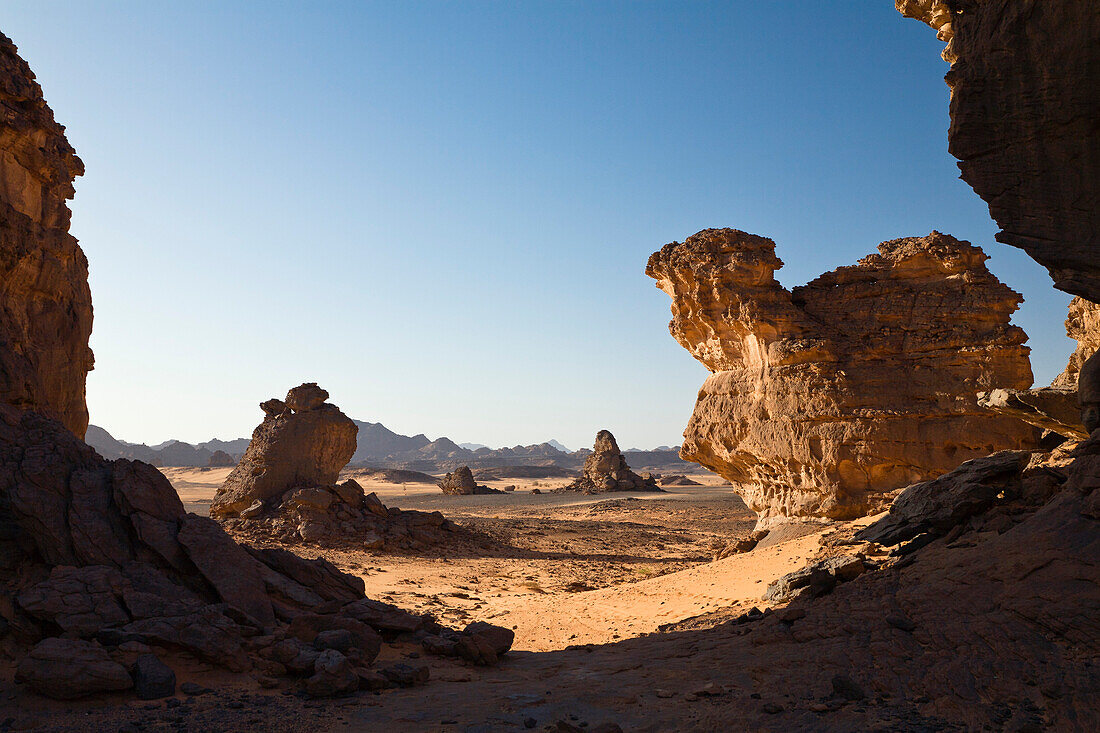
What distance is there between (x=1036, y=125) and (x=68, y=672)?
924 cm

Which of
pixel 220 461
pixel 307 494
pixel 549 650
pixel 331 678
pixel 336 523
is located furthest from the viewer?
pixel 220 461

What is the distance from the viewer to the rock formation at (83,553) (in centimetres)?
578

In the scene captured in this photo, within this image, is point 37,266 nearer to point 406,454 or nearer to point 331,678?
point 331,678

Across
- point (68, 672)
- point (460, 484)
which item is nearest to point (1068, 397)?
point (68, 672)

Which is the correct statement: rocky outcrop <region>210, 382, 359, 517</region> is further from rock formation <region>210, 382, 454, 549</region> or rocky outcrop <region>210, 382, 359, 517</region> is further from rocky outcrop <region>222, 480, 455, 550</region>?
rocky outcrop <region>222, 480, 455, 550</region>

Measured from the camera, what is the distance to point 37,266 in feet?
30.1

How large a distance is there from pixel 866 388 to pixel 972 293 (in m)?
3.01

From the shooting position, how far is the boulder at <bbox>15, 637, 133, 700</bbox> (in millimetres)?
5035

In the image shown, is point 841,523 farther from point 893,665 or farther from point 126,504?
point 126,504

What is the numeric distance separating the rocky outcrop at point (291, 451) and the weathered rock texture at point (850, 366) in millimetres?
13131

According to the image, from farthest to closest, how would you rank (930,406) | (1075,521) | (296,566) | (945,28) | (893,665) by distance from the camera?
(930,406)
(296,566)
(945,28)
(1075,521)
(893,665)

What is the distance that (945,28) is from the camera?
733 cm

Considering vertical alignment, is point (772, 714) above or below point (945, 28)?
below

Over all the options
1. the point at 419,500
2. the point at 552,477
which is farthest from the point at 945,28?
the point at 552,477
